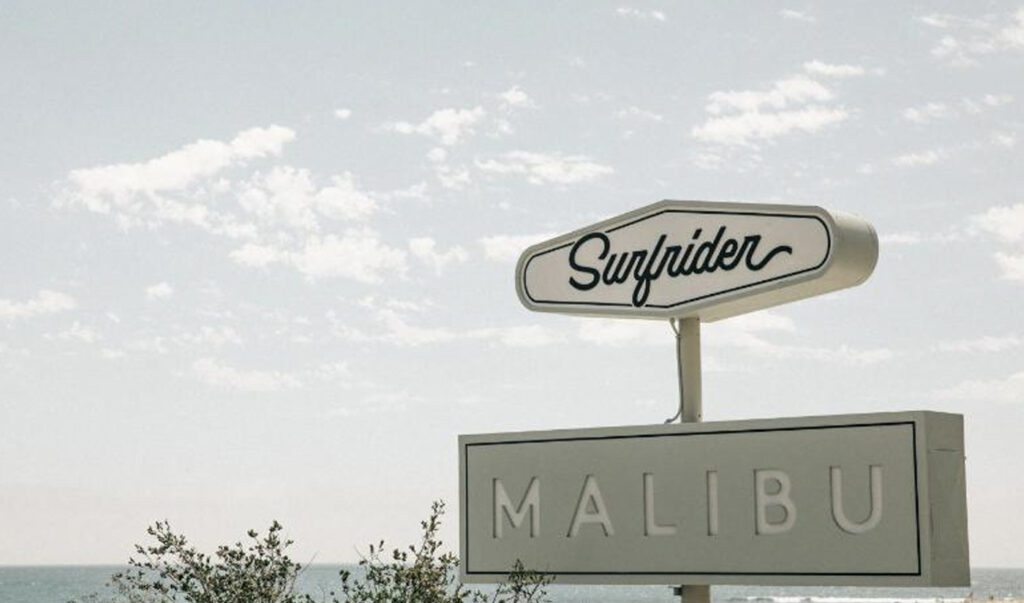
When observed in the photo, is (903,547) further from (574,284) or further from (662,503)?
(574,284)

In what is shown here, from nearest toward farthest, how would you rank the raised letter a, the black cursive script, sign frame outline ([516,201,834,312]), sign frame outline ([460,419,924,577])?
sign frame outline ([460,419,924,577]) → sign frame outline ([516,201,834,312]) → the black cursive script → the raised letter a

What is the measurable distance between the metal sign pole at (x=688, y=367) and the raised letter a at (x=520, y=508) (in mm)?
1195

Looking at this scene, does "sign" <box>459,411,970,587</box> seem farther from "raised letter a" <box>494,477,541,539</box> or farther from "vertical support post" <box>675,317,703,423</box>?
"vertical support post" <box>675,317,703,423</box>

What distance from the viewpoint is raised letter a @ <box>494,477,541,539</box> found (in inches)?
454

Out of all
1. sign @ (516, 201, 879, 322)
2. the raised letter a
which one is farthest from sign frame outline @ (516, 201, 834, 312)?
the raised letter a

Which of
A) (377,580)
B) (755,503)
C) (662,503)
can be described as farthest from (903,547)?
(377,580)

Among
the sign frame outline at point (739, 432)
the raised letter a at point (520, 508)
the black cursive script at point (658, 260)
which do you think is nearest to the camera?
the sign frame outline at point (739, 432)

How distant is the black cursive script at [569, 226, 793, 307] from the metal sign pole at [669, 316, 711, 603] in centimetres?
37

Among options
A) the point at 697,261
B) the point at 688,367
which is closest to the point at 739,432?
the point at 688,367

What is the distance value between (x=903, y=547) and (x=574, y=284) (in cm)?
337

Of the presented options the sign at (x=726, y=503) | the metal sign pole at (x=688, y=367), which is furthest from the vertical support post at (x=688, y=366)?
the sign at (x=726, y=503)

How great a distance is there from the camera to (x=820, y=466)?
1021 cm

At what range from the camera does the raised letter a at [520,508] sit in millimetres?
11523

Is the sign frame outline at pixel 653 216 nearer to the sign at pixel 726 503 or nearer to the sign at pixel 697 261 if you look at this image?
the sign at pixel 697 261
